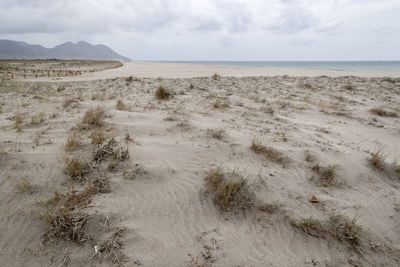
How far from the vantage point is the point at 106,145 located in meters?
3.35

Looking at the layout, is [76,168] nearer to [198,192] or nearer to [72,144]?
[72,144]

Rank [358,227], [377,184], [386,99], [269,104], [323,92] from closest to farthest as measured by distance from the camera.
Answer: [358,227] → [377,184] → [269,104] → [386,99] → [323,92]

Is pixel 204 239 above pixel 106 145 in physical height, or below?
below

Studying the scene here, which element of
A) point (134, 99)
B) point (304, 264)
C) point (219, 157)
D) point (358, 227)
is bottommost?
point (304, 264)

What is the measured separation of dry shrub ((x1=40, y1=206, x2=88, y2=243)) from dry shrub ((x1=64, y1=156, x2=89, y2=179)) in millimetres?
618

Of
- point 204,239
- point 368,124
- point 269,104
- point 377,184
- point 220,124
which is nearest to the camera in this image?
point 204,239

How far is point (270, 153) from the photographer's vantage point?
362cm

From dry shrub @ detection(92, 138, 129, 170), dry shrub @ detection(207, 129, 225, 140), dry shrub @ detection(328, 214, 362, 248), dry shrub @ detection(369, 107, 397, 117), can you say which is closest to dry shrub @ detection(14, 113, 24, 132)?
dry shrub @ detection(92, 138, 129, 170)

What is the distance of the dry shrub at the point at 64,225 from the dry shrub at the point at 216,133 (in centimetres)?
241

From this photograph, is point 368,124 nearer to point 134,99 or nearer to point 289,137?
point 289,137

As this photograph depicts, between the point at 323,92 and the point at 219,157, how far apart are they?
784 centimetres

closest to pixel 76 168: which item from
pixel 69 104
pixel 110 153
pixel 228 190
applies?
pixel 110 153

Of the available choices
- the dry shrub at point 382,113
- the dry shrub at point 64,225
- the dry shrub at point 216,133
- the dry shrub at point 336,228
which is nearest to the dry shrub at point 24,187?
the dry shrub at point 64,225

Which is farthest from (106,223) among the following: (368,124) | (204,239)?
(368,124)
